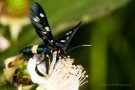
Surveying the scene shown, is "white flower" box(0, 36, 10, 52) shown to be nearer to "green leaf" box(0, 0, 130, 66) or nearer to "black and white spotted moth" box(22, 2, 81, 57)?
"green leaf" box(0, 0, 130, 66)

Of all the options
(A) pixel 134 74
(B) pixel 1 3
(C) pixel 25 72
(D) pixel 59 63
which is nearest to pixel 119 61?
(A) pixel 134 74

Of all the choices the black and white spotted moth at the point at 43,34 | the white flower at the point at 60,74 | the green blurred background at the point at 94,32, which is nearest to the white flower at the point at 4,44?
the green blurred background at the point at 94,32

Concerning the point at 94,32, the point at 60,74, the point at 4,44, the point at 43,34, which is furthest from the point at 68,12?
the point at 43,34

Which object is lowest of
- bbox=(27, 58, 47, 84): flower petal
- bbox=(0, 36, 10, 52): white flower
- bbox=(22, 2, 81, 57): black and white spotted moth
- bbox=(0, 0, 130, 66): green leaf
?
bbox=(27, 58, 47, 84): flower petal

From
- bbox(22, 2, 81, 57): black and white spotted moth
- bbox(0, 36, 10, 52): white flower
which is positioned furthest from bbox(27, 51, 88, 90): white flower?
bbox(0, 36, 10, 52): white flower

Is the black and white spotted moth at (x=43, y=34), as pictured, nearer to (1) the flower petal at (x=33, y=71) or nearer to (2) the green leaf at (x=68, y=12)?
(1) the flower petal at (x=33, y=71)

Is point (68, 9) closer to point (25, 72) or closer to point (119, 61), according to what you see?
point (119, 61)

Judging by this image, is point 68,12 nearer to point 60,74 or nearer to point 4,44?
point 4,44
